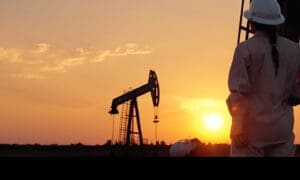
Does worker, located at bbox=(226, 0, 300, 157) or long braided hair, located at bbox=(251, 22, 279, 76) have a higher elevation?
long braided hair, located at bbox=(251, 22, 279, 76)

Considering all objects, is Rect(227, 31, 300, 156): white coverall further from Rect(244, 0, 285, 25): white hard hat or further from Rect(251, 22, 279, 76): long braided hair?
Rect(244, 0, 285, 25): white hard hat

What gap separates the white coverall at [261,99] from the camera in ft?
16.5

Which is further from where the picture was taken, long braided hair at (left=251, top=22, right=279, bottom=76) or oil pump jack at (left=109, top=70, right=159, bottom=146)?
oil pump jack at (left=109, top=70, right=159, bottom=146)

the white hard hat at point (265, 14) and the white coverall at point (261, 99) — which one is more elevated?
the white hard hat at point (265, 14)

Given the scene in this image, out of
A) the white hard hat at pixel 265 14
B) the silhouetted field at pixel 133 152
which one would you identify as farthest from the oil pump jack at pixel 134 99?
the white hard hat at pixel 265 14

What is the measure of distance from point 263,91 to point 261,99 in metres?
0.06

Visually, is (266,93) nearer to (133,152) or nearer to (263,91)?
(263,91)

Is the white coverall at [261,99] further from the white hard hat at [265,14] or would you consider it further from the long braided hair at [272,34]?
the white hard hat at [265,14]

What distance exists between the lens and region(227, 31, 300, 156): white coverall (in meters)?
5.04

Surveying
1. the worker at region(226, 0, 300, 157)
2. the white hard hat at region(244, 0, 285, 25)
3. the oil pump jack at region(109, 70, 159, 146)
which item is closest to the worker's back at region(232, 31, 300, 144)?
the worker at region(226, 0, 300, 157)

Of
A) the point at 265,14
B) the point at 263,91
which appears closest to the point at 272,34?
the point at 265,14

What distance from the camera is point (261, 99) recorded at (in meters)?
5.11

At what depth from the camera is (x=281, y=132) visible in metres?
5.09

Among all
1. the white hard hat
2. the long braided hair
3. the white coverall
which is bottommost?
the white coverall
